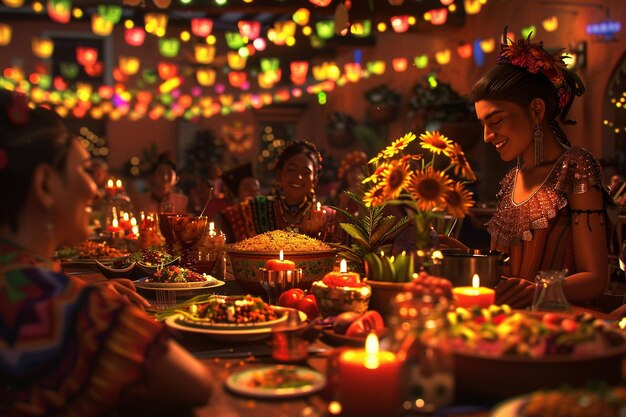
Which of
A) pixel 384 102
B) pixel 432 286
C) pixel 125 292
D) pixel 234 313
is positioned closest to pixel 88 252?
pixel 125 292

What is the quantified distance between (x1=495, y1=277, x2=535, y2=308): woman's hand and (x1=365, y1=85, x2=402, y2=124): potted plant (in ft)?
34.4

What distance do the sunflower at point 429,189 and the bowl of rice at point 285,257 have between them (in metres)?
0.76

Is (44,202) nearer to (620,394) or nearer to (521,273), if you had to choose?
(620,394)

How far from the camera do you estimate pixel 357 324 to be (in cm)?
181

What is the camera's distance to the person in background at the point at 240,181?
27.5 feet

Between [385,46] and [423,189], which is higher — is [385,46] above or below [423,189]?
above

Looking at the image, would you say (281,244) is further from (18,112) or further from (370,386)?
(370,386)

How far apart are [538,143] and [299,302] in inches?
49.7

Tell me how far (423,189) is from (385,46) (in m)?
12.5

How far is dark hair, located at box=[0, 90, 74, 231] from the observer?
148cm

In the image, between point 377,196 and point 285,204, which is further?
point 285,204

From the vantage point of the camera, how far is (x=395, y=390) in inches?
50.6

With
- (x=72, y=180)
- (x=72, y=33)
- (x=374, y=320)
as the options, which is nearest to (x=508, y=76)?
(x=374, y=320)

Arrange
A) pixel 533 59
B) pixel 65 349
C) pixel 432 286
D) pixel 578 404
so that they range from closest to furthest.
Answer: pixel 578 404 → pixel 65 349 → pixel 432 286 → pixel 533 59
